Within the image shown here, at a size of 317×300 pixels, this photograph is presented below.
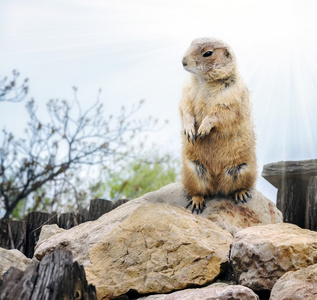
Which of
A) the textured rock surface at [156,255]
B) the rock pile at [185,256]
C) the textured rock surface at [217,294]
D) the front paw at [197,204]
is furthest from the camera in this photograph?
the front paw at [197,204]

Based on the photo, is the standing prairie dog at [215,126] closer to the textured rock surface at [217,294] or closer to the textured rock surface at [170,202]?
the textured rock surface at [170,202]

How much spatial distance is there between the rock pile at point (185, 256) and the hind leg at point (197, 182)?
294 millimetres

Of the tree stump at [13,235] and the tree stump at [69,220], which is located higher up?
the tree stump at [69,220]

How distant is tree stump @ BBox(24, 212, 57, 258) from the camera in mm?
6102

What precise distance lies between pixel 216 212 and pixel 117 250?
1348 millimetres

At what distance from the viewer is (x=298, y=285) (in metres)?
3.17

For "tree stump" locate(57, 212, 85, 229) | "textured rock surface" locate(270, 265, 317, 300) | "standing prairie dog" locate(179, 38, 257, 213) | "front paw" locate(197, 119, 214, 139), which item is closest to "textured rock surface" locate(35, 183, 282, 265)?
"standing prairie dog" locate(179, 38, 257, 213)

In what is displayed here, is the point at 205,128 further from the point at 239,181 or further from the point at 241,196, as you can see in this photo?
the point at 241,196

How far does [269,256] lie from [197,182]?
1.58m

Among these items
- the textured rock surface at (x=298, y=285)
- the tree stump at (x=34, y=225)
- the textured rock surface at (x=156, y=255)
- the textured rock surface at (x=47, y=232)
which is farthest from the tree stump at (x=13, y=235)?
the textured rock surface at (x=298, y=285)

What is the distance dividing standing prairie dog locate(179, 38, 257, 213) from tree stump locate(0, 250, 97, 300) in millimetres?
2293

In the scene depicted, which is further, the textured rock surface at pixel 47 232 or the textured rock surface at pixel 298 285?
the textured rock surface at pixel 47 232

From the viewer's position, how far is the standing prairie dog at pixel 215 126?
4.94 meters

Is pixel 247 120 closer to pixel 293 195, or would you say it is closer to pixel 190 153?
pixel 190 153
